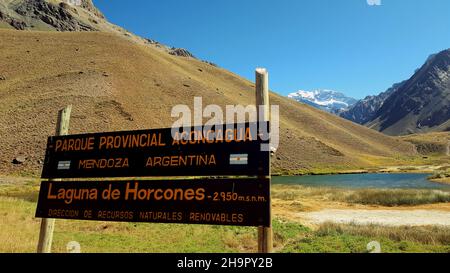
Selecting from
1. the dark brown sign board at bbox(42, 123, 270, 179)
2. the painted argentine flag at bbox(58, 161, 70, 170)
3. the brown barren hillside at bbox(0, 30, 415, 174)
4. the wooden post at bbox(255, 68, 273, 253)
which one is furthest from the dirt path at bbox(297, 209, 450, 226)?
the brown barren hillside at bbox(0, 30, 415, 174)

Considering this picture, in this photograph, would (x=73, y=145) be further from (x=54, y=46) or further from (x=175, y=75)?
(x=54, y=46)

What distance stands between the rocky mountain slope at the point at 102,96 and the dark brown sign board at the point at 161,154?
4878 centimetres

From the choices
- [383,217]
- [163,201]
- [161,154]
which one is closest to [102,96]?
[383,217]

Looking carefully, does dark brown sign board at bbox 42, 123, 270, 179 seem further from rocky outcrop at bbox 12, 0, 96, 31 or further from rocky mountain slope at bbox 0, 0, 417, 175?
rocky outcrop at bbox 12, 0, 96, 31

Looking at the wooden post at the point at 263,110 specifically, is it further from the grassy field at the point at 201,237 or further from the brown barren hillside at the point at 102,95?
the brown barren hillside at the point at 102,95

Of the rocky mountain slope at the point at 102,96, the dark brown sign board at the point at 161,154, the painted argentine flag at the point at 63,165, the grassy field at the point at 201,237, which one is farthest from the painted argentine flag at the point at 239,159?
the rocky mountain slope at the point at 102,96

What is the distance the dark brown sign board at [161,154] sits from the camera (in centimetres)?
682

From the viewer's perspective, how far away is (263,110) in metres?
6.82

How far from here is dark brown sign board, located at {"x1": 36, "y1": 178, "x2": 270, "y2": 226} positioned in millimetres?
6504

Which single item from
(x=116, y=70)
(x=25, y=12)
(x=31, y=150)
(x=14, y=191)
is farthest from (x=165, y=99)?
(x=25, y=12)

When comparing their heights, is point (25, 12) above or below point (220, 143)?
above

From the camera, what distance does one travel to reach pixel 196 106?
85500mm

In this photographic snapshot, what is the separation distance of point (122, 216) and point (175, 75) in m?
93.9

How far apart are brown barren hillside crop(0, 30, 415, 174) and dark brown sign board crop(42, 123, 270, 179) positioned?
49495mm
